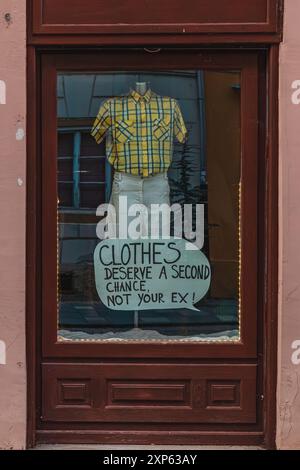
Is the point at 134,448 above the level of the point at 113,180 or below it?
below

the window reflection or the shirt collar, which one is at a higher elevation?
the shirt collar

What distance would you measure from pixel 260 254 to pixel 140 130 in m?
1.26

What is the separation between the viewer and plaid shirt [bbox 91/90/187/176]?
19.1ft

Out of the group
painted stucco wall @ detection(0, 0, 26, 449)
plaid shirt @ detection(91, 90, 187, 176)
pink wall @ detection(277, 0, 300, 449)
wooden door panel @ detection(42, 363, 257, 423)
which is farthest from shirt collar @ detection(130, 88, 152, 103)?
wooden door panel @ detection(42, 363, 257, 423)

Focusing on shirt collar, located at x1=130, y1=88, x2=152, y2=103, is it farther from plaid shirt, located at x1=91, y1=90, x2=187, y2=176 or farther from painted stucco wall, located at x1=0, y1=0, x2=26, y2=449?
painted stucco wall, located at x1=0, y1=0, x2=26, y2=449

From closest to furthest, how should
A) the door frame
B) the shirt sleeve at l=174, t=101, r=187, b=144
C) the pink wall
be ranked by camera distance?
the pink wall
the door frame
the shirt sleeve at l=174, t=101, r=187, b=144

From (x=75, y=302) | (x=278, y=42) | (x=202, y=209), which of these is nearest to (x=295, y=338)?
(x=202, y=209)

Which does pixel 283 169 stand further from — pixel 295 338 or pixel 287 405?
pixel 287 405

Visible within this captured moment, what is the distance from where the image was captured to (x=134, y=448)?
5.59 m

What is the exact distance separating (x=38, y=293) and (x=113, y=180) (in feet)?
3.22

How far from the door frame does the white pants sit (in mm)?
578

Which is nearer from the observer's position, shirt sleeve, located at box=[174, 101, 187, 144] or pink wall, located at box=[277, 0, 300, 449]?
pink wall, located at box=[277, 0, 300, 449]

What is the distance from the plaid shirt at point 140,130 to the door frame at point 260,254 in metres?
0.53

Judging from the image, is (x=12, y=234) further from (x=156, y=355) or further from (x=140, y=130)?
(x=156, y=355)
